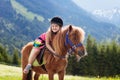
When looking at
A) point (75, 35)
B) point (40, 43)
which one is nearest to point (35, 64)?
point (40, 43)

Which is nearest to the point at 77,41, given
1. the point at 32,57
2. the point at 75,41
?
the point at 75,41

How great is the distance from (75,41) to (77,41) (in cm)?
9

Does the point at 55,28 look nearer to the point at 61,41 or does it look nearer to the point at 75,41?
the point at 61,41

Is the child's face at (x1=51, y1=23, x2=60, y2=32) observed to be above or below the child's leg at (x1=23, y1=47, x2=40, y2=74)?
above

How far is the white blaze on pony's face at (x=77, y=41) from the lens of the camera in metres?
10.2

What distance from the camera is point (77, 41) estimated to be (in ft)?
34.0

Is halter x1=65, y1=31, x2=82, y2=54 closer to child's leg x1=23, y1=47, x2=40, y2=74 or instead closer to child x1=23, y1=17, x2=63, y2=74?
child x1=23, y1=17, x2=63, y2=74

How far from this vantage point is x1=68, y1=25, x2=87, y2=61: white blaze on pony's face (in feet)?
33.4

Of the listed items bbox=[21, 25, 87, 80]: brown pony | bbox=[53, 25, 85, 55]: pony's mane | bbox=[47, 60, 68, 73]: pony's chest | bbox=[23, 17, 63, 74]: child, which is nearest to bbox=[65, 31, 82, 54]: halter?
bbox=[21, 25, 87, 80]: brown pony

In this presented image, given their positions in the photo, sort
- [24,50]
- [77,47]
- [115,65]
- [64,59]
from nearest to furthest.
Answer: [77,47], [64,59], [24,50], [115,65]

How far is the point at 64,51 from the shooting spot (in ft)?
35.9

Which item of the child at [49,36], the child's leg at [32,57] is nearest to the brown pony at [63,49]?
the child at [49,36]

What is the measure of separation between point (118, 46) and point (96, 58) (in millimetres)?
7979

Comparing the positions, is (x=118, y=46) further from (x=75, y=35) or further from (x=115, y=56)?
(x=75, y=35)
